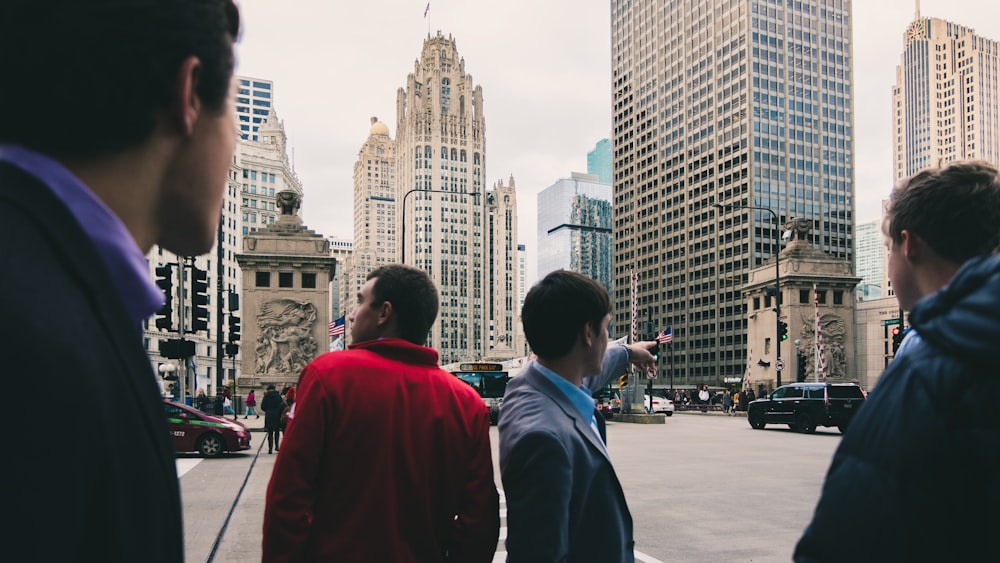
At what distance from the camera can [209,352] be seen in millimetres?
109250

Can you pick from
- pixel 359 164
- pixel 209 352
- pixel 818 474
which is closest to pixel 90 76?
pixel 818 474

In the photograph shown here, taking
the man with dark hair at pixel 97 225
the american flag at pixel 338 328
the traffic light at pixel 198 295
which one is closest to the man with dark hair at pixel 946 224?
the man with dark hair at pixel 97 225

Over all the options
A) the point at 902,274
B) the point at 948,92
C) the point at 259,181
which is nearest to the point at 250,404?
the point at 902,274

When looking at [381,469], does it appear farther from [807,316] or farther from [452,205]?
[452,205]

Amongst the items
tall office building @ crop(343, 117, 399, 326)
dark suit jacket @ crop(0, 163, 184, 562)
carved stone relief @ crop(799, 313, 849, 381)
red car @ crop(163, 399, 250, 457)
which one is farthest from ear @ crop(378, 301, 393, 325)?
tall office building @ crop(343, 117, 399, 326)

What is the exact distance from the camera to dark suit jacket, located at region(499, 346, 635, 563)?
2.53 m

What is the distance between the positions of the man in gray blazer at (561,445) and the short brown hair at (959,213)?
1.28 metres

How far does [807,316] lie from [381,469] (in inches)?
2271

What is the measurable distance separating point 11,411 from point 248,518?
33.4ft

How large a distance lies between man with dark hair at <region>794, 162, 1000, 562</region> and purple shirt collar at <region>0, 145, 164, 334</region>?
4.15 feet

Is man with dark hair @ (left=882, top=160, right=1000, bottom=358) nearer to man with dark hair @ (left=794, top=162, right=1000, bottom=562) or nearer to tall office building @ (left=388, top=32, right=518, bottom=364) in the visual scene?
man with dark hair @ (left=794, top=162, right=1000, bottom=562)

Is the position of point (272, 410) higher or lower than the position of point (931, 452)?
lower

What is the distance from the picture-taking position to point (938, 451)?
1333mm

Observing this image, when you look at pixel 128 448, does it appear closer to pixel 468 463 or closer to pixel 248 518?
pixel 468 463
